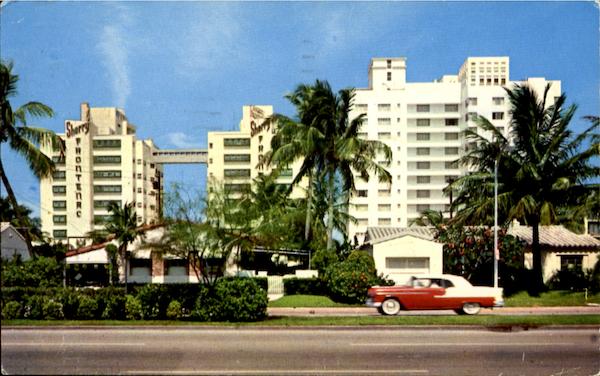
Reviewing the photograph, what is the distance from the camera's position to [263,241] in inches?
523

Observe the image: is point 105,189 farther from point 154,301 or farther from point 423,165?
point 423,165

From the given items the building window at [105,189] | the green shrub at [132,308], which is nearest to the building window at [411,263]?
the green shrub at [132,308]

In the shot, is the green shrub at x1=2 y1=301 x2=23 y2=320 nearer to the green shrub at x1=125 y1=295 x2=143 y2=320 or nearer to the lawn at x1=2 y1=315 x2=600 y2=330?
the lawn at x1=2 y1=315 x2=600 y2=330

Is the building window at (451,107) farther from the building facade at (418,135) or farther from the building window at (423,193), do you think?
the building window at (423,193)

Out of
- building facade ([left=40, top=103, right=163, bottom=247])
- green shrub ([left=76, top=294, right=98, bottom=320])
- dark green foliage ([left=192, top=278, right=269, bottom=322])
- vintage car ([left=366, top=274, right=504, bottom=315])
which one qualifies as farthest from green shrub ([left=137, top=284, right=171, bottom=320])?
vintage car ([left=366, top=274, right=504, bottom=315])

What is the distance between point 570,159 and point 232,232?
8877 mm

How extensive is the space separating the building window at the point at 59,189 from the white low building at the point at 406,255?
9325mm

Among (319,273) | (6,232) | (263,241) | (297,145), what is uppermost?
(297,145)

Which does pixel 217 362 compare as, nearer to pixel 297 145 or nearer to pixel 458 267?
pixel 458 267

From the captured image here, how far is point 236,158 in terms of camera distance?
5800 cm

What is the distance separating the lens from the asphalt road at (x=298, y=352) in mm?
7219

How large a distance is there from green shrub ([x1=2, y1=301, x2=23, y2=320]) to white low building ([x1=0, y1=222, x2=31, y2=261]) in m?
1.27

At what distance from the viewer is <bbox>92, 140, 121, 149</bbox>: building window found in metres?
8.95

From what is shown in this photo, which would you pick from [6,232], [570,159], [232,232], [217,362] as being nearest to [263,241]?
[232,232]
